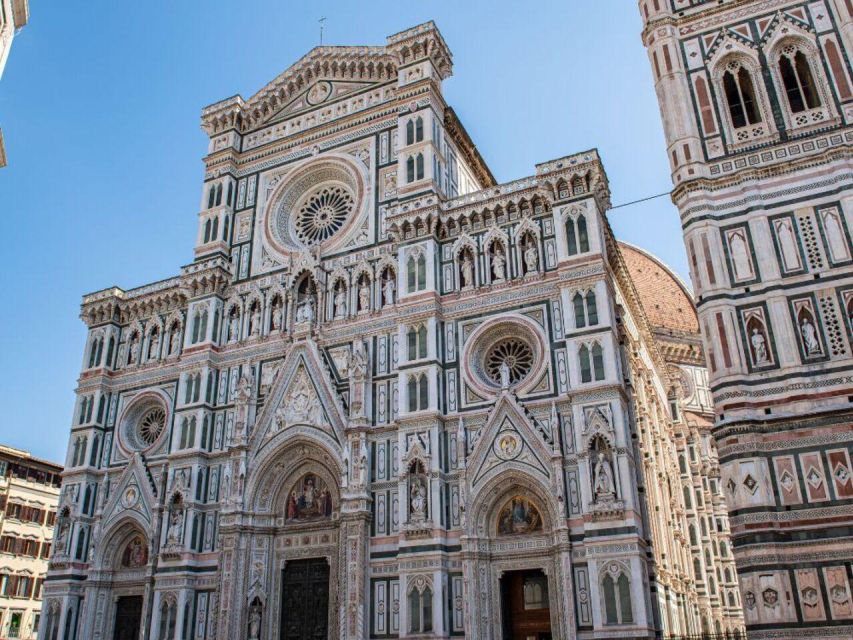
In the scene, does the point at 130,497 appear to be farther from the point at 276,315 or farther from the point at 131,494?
the point at 276,315

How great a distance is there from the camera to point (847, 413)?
58.2ft

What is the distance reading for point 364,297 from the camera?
27.3 meters

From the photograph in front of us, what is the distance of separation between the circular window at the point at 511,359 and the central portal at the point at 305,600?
26.9 feet

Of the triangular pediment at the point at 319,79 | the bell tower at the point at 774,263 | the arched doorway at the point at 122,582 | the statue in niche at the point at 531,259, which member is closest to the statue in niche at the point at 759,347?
the bell tower at the point at 774,263

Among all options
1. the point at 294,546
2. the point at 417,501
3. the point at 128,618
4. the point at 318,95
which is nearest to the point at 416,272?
the point at 417,501

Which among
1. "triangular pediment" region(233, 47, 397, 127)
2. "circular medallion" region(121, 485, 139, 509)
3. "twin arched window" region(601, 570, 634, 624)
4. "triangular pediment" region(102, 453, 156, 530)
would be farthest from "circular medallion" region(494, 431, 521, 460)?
"triangular pediment" region(233, 47, 397, 127)

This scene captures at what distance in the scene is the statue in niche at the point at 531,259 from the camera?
2459 cm

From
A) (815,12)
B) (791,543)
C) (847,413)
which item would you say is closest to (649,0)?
(815,12)

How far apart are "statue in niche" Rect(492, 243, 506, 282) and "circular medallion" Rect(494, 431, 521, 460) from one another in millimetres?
5257

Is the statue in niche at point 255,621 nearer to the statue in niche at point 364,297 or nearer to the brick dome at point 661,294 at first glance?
the statue in niche at point 364,297

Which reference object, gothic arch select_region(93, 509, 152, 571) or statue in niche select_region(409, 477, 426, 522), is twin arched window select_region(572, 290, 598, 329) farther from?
gothic arch select_region(93, 509, 152, 571)

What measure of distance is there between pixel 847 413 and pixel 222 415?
20.2 m

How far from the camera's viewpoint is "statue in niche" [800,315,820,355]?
18703 millimetres

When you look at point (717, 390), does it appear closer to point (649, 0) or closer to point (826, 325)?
point (826, 325)
